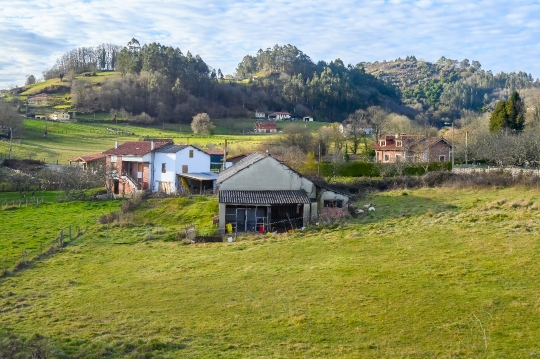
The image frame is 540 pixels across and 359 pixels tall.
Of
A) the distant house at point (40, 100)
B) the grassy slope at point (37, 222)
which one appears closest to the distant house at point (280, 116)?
the distant house at point (40, 100)

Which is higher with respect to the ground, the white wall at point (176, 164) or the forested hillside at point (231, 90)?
the forested hillside at point (231, 90)

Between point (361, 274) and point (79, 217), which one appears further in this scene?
point (79, 217)

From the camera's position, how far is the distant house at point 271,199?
102ft

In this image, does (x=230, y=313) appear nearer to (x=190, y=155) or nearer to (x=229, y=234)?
(x=229, y=234)

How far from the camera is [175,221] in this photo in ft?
113

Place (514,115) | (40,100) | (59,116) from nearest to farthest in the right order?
(514,115) → (59,116) → (40,100)

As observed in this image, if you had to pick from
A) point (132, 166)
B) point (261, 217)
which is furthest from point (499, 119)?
point (132, 166)

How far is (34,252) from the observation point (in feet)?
83.9

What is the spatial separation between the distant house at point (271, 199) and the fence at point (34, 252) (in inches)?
350

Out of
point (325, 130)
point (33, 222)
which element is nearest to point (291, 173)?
point (33, 222)

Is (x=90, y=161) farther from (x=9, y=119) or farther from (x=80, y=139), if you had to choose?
(x=9, y=119)

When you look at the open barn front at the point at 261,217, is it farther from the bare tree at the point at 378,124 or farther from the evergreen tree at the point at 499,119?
the bare tree at the point at 378,124

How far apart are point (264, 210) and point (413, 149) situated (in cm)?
3268

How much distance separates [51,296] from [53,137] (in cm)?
6748
